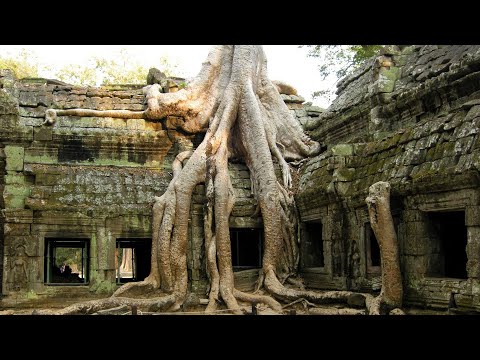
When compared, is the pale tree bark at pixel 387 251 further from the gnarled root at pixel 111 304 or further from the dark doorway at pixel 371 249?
the gnarled root at pixel 111 304

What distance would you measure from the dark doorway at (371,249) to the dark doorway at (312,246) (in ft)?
4.52

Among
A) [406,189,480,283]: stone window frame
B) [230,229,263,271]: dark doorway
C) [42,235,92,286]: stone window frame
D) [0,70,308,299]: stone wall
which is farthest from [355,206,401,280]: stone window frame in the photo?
[42,235,92,286]: stone window frame

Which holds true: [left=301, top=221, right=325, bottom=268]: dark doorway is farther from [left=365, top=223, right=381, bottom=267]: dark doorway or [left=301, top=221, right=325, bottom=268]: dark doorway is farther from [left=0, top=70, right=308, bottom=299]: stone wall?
[left=365, top=223, right=381, bottom=267]: dark doorway

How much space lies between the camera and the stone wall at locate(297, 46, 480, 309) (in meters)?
7.05

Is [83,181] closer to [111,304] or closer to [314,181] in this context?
[111,304]

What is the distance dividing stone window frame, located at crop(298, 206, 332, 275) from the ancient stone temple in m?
0.03

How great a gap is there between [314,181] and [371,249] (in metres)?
1.54

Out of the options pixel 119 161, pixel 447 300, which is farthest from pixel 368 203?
pixel 119 161

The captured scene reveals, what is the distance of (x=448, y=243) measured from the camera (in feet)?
27.8

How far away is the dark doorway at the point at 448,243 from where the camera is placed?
774 centimetres

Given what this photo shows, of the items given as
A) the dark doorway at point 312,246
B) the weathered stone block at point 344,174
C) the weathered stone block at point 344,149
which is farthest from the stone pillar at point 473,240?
the dark doorway at point 312,246

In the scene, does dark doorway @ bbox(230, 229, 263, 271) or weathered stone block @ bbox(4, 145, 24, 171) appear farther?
dark doorway @ bbox(230, 229, 263, 271)
